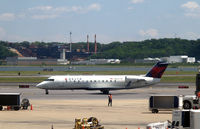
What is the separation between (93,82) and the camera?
97.0 metres

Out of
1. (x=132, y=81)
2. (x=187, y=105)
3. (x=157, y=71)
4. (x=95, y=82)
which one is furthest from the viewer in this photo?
(x=157, y=71)

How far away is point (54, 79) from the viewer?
96.5 m

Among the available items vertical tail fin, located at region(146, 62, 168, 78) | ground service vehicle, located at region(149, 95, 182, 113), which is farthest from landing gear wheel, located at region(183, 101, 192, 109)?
vertical tail fin, located at region(146, 62, 168, 78)

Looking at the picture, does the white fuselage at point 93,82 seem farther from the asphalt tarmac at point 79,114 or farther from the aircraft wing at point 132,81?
the asphalt tarmac at point 79,114

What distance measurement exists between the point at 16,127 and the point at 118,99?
1454 inches

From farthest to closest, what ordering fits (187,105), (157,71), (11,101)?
(157,71) → (11,101) → (187,105)

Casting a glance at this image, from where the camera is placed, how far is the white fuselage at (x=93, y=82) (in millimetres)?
96250

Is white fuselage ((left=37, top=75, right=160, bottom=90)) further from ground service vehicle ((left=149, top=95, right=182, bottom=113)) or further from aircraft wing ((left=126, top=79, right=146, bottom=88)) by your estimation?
ground service vehicle ((left=149, top=95, right=182, bottom=113))

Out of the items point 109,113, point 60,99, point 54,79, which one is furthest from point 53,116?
point 54,79

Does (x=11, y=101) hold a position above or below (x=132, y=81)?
below

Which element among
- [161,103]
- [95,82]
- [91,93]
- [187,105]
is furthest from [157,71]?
[187,105]

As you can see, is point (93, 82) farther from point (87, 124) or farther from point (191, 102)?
point (87, 124)

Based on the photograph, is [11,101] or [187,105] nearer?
[187,105]

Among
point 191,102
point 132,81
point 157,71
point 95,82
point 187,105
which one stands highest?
point 157,71
